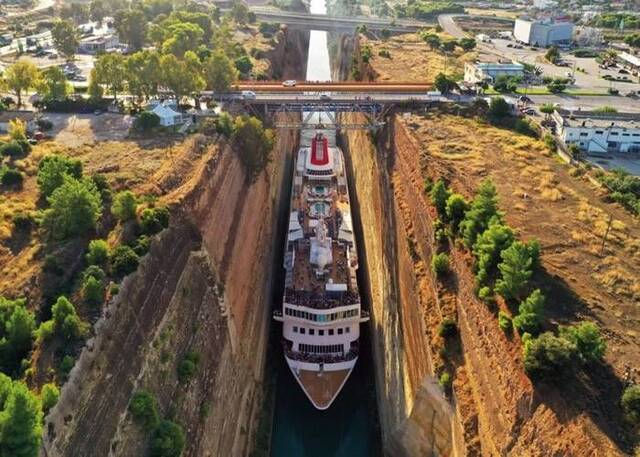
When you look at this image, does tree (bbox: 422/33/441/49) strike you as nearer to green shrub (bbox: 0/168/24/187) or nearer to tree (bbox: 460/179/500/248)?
tree (bbox: 460/179/500/248)

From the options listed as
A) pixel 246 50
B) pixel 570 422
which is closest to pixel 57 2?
pixel 246 50

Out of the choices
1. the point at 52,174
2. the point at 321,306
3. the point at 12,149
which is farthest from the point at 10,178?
the point at 321,306

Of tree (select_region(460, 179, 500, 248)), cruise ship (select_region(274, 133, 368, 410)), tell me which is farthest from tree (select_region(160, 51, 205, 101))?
tree (select_region(460, 179, 500, 248))

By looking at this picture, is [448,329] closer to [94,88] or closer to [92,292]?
[92,292]

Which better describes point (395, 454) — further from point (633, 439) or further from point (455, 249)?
point (633, 439)

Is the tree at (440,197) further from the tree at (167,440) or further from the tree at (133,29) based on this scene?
the tree at (133,29)

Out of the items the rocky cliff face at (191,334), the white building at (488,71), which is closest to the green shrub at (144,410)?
the rocky cliff face at (191,334)
